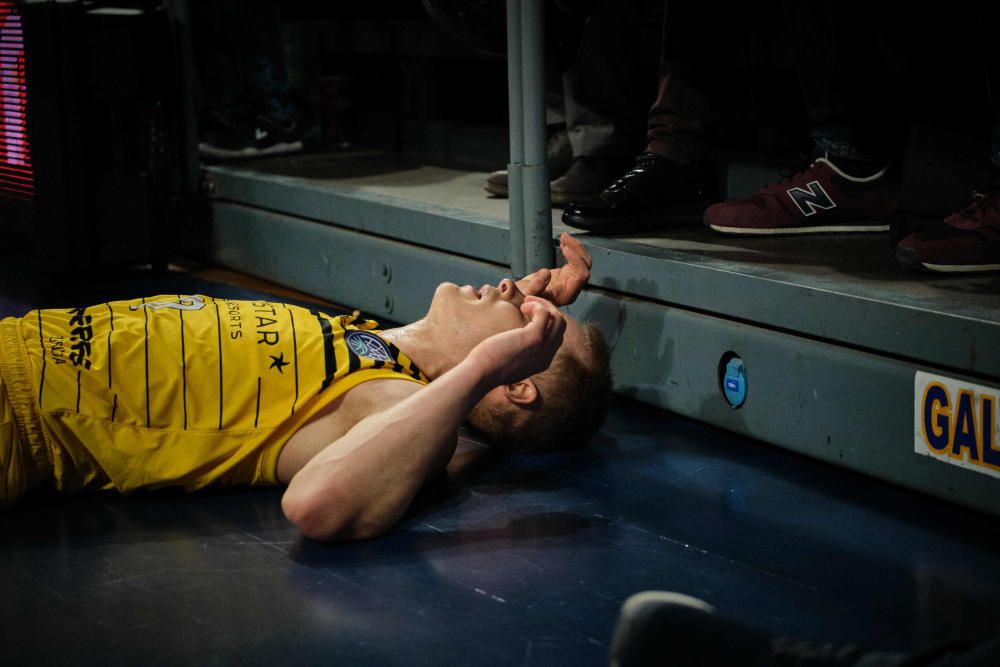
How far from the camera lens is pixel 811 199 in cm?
258

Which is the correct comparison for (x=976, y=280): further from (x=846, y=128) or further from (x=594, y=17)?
(x=594, y=17)

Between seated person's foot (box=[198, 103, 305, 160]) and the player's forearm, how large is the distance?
288cm

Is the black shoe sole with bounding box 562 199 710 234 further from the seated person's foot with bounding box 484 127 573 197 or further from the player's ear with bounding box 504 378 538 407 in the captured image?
the player's ear with bounding box 504 378 538 407

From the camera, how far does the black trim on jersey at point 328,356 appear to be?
199cm

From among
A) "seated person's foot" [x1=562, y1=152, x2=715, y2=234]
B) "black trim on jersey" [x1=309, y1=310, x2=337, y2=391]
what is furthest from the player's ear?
"seated person's foot" [x1=562, y1=152, x2=715, y2=234]

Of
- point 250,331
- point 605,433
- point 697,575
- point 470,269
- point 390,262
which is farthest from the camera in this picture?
point 390,262

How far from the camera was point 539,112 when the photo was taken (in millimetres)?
2568

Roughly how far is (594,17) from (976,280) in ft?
4.28

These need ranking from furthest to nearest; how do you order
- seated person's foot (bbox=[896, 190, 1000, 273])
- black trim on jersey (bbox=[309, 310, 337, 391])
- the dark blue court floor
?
seated person's foot (bbox=[896, 190, 1000, 273]) < black trim on jersey (bbox=[309, 310, 337, 391]) < the dark blue court floor

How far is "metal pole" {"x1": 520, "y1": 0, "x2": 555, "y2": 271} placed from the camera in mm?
2500

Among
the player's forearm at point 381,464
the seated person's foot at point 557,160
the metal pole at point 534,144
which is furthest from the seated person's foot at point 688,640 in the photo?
the seated person's foot at point 557,160

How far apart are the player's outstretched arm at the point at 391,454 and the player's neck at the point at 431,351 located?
0.24 meters

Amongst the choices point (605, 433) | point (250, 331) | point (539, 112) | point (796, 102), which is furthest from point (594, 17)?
point (250, 331)

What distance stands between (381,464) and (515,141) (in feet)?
3.50
